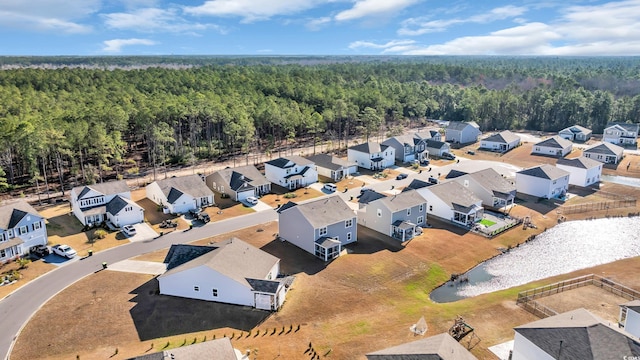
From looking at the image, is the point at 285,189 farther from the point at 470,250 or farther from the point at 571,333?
the point at 571,333

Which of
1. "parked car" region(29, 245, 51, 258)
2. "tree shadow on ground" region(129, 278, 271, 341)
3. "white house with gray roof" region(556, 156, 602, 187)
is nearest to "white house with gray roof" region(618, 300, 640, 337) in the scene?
"tree shadow on ground" region(129, 278, 271, 341)

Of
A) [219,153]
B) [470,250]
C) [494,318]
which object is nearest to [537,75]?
[219,153]

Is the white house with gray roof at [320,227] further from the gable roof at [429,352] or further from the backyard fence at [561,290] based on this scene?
the gable roof at [429,352]

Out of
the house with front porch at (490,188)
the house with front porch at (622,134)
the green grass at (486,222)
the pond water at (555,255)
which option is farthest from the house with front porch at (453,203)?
the house with front porch at (622,134)

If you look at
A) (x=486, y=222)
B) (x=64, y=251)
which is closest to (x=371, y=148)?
(x=486, y=222)

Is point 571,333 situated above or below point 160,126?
below

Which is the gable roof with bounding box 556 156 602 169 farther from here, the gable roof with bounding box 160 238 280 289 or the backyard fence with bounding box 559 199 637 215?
the gable roof with bounding box 160 238 280 289
